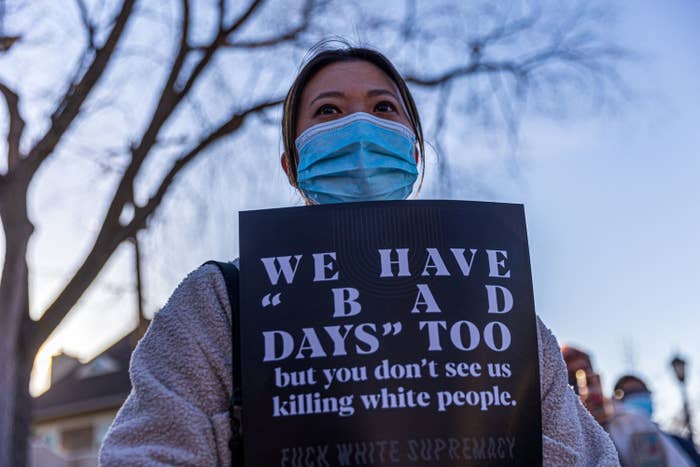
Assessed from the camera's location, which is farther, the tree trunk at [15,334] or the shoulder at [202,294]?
the tree trunk at [15,334]

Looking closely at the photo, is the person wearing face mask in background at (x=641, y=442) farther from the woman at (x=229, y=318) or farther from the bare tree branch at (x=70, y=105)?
the bare tree branch at (x=70, y=105)

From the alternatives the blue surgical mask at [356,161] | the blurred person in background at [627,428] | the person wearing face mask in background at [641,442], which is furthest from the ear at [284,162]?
the person wearing face mask in background at [641,442]

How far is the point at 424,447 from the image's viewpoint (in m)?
1.53

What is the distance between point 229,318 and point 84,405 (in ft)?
109

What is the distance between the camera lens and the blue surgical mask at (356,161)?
6.63 feet

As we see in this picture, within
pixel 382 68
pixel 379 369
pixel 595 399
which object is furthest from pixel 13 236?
pixel 379 369

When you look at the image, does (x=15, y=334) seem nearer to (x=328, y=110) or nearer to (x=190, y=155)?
(x=190, y=155)

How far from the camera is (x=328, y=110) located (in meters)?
2.12

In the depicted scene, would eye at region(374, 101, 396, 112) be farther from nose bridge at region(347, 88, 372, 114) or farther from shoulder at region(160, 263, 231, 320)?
shoulder at region(160, 263, 231, 320)

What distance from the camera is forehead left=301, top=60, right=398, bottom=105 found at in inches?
84.3

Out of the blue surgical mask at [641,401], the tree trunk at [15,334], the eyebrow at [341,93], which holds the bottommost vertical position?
the blue surgical mask at [641,401]

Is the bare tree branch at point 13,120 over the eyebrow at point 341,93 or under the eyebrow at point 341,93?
over

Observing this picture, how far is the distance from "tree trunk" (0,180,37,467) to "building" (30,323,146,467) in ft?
69.0

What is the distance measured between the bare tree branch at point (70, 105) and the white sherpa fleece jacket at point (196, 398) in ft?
25.4
